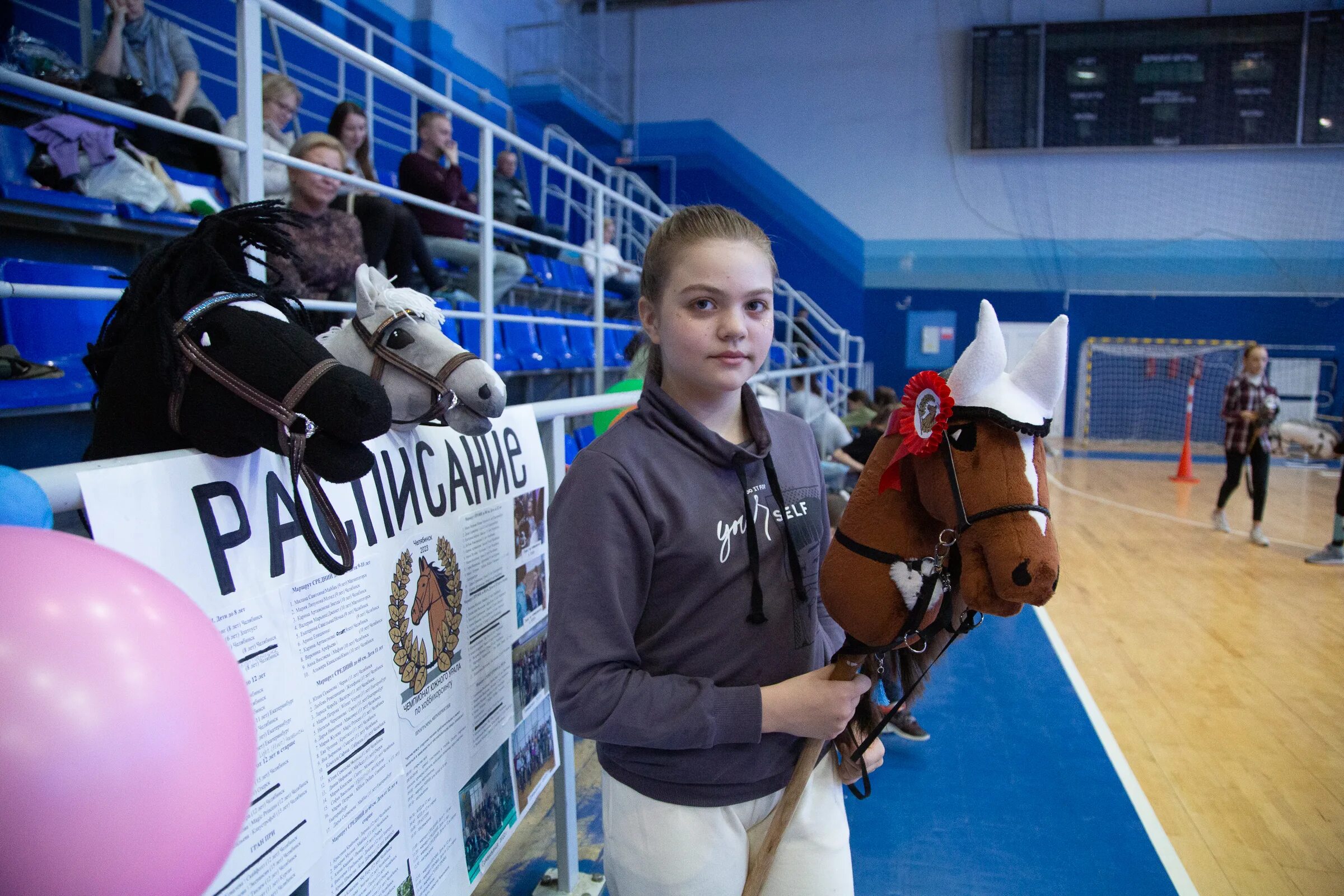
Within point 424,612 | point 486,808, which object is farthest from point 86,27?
point 486,808

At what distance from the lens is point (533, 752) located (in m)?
1.45

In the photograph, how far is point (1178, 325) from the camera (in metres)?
11.4

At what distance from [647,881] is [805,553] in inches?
18.0

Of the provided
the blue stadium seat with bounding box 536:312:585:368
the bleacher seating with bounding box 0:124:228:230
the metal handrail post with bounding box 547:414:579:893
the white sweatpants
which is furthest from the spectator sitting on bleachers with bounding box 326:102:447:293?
the white sweatpants

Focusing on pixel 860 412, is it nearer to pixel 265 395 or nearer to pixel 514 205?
pixel 514 205

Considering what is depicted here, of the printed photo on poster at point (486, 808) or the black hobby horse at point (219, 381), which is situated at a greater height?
the black hobby horse at point (219, 381)

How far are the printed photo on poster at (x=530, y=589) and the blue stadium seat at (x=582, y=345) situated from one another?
3.90 m

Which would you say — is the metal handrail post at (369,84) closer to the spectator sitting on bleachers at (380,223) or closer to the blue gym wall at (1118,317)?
the spectator sitting on bleachers at (380,223)

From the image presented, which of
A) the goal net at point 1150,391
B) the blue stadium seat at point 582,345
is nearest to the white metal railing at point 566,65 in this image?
the blue stadium seat at point 582,345

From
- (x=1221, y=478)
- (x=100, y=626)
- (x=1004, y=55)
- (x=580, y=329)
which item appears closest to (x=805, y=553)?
(x=100, y=626)

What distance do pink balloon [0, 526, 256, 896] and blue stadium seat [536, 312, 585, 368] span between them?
4473 mm

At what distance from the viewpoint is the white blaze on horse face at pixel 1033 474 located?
783 millimetres

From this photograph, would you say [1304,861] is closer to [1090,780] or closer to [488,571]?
[1090,780]

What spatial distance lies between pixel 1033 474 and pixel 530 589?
0.90 meters
